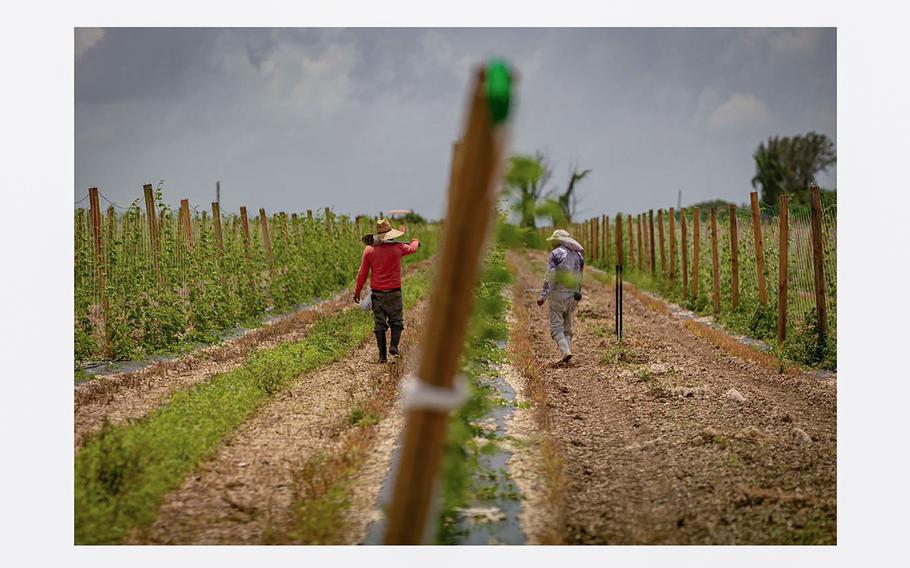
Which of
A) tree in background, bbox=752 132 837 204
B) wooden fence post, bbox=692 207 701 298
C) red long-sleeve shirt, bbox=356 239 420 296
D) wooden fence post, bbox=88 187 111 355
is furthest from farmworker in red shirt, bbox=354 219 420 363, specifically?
tree in background, bbox=752 132 837 204

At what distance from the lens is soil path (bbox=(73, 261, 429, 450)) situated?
6989mm

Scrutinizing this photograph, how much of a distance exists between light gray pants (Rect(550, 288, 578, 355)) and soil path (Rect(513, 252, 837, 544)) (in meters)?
0.34

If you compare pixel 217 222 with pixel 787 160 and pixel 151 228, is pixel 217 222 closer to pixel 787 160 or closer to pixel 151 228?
pixel 151 228

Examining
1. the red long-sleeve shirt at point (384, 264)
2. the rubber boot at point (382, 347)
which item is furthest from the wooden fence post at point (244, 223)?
the rubber boot at point (382, 347)

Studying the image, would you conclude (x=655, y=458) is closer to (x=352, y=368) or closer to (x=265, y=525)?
(x=265, y=525)

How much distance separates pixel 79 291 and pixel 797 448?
7999 millimetres

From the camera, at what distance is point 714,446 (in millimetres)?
6594

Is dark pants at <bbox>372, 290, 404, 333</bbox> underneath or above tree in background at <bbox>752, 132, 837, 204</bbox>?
underneath

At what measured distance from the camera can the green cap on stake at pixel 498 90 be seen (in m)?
2.38

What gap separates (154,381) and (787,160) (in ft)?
145

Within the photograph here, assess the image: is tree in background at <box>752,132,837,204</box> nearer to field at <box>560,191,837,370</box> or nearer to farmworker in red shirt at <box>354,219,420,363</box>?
field at <box>560,191,837,370</box>

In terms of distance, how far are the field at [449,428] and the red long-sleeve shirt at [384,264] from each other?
3.07 ft

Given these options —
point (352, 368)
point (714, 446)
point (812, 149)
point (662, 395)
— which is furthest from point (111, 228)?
point (812, 149)

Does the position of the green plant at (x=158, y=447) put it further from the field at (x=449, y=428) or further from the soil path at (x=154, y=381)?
the soil path at (x=154, y=381)
